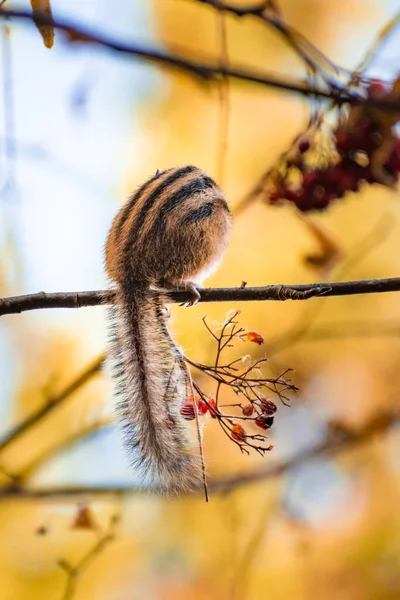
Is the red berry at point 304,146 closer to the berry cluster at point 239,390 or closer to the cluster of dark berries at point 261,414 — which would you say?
the berry cluster at point 239,390

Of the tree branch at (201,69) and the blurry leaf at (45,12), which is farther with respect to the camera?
the blurry leaf at (45,12)

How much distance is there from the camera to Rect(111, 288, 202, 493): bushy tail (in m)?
1.23

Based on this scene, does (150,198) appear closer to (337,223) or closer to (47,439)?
(47,439)

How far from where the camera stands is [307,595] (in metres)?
2.98

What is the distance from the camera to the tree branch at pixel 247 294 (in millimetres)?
1205

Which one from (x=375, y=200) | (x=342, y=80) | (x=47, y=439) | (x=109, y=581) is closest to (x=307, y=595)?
(x=109, y=581)

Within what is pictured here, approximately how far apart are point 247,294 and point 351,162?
38cm

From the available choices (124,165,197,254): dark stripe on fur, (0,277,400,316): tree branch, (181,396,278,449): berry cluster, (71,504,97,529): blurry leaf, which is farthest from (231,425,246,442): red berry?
(71,504,97,529): blurry leaf

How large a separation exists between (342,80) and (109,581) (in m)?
2.12

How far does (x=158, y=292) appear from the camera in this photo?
59.1 inches

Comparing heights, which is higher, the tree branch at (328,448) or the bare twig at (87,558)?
the tree branch at (328,448)

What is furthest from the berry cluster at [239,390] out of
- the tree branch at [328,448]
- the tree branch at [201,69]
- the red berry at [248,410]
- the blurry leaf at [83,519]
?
the tree branch at [328,448]

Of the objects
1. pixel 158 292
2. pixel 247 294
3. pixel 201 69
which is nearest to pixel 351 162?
pixel 247 294

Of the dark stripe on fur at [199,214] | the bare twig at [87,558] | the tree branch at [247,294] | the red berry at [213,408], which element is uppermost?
the dark stripe on fur at [199,214]
